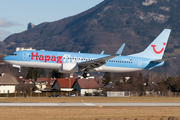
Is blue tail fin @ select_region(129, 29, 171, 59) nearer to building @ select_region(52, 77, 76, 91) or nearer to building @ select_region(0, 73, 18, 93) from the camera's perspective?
building @ select_region(0, 73, 18, 93)

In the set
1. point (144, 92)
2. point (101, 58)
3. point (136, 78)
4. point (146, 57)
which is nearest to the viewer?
point (101, 58)

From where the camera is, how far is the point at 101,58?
52.0m

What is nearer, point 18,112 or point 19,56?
point 18,112

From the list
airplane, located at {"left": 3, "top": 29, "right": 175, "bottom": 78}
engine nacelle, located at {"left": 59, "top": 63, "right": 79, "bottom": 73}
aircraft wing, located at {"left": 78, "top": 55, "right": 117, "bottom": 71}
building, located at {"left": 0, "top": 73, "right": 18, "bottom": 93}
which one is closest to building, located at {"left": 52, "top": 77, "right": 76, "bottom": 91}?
building, located at {"left": 0, "top": 73, "right": 18, "bottom": 93}

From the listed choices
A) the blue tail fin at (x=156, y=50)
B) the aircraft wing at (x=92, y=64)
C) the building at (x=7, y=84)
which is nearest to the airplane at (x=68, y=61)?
the aircraft wing at (x=92, y=64)

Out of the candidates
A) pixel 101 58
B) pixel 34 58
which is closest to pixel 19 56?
pixel 34 58

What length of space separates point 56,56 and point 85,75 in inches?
256

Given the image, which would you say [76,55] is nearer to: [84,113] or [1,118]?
[84,113]

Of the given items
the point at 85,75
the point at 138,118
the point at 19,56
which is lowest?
the point at 138,118

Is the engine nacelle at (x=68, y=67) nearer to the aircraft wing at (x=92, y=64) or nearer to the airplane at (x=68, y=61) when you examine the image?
the airplane at (x=68, y=61)

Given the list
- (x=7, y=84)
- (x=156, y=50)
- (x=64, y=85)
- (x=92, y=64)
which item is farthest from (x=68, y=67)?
(x=64, y=85)

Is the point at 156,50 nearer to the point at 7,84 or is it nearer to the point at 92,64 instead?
the point at 92,64

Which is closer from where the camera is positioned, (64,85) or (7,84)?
(7,84)

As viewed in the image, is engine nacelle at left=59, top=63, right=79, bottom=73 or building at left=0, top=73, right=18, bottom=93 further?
building at left=0, top=73, right=18, bottom=93
